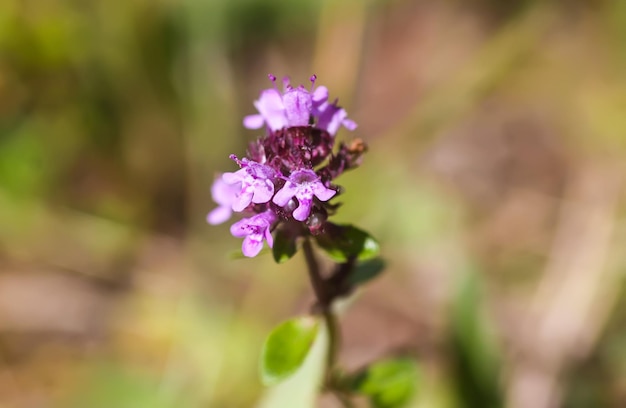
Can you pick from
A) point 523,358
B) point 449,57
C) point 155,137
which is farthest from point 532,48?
point 155,137

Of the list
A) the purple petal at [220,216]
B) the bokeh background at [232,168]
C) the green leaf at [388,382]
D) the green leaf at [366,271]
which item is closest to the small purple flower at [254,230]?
the purple petal at [220,216]

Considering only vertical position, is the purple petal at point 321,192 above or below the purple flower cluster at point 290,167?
below

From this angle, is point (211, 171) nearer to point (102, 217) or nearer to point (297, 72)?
point (102, 217)

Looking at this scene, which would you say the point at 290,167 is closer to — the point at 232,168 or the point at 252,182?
the point at 252,182

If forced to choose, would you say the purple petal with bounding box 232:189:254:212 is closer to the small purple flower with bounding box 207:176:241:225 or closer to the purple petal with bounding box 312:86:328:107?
the purple petal with bounding box 312:86:328:107

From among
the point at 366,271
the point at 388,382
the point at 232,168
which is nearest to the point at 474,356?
the point at 388,382

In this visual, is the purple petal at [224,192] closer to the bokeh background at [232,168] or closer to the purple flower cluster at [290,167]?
the purple flower cluster at [290,167]

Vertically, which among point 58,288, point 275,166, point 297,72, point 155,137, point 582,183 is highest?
point 297,72

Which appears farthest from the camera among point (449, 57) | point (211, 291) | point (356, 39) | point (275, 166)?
point (449, 57)
